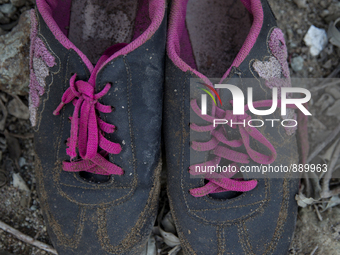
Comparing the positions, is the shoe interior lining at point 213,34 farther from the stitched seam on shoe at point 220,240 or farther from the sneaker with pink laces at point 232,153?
the stitched seam on shoe at point 220,240

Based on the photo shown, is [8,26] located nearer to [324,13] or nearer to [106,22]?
[106,22]

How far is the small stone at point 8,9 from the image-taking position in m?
1.73

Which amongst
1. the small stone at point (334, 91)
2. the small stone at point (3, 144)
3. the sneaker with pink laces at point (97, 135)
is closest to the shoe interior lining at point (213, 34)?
the sneaker with pink laces at point (97, 135)

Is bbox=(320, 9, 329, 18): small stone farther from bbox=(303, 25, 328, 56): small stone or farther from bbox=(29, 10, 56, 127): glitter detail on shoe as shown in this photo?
bbox=(29, 10, 56, 127): glitter detail on shoe

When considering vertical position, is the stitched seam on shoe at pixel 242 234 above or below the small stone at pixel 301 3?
below

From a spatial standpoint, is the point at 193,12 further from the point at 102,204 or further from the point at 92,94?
the point at 102,204

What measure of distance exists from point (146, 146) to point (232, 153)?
0.41 meters

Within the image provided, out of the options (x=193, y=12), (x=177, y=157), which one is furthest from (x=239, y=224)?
(x=193, y=12)

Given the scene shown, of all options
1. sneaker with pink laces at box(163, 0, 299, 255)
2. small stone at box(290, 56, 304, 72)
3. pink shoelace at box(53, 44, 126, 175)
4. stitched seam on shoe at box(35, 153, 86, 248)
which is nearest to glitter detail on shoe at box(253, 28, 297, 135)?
sneaker with pink laces at box(163, 0, 299, 255)

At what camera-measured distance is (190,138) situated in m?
→ 1.33

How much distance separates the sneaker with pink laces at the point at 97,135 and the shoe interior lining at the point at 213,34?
31cm

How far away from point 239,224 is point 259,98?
0.60 metres

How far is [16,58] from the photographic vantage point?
1.62m

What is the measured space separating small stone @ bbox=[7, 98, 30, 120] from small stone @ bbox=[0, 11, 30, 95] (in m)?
0.09
